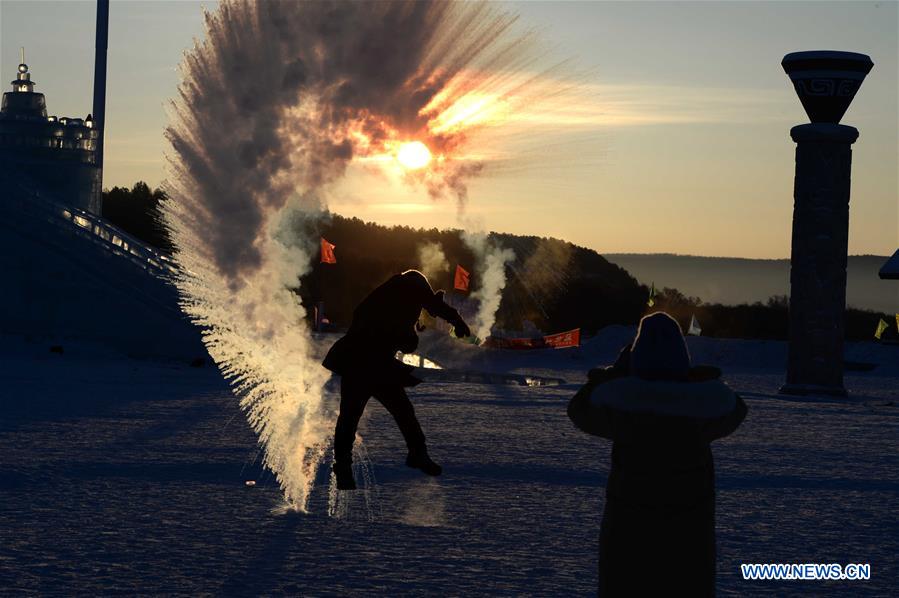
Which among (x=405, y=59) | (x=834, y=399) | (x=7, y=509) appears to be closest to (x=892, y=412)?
(x=834, y=399)

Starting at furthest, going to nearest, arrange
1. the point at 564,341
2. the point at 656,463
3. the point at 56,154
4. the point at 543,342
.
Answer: the point at 56,154, the point at 543,342, the point at 564,341, the point at 656,463

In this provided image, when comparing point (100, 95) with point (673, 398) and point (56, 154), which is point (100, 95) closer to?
point (56, 154)

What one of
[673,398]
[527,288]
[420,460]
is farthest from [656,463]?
[527,288]

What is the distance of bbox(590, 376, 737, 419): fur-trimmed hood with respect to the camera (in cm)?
616

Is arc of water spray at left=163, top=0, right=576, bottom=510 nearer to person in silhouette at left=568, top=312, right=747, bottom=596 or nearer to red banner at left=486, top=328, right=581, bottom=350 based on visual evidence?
person in silhouette at left=568, top=312, right=747, bottom=596

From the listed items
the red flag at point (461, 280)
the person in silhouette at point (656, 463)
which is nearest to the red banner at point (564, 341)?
the red flag at point (461, 280)

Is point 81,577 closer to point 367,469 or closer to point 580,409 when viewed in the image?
point 580,409

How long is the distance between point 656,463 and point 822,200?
82.8 ft

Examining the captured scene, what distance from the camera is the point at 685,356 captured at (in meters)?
6.26

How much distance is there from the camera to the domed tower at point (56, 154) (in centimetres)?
4628

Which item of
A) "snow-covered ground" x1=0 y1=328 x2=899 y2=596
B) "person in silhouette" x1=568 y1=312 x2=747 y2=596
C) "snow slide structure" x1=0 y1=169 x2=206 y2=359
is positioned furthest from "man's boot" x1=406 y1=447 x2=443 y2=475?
"snow slide structure" x1=0 y1=169 x2=206 y2=359

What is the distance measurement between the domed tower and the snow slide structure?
497 inches

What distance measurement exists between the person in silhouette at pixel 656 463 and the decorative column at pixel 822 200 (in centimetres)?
2495

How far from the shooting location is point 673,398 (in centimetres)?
616
